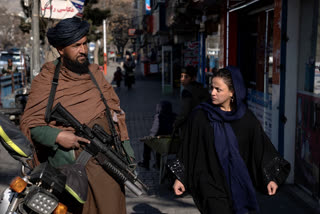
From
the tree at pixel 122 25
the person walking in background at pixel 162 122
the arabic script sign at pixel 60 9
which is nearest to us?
the person walking in background at pixel 162 122

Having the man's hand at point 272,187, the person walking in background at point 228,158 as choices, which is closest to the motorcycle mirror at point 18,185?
the person walking in background at point 228,158

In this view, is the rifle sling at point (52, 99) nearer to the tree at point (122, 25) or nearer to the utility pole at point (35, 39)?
the utility pole at point (35, 39)

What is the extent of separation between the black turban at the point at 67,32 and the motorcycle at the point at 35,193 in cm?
103

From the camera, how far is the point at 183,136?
3543 mm

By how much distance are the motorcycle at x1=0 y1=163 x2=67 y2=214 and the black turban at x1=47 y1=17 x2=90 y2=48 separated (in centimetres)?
103

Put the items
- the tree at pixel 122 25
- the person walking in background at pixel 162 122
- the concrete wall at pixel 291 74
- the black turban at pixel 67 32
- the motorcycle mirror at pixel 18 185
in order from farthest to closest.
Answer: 1. the tree at pixel 122 25
2. the person walking in background at pixel 162 122
3. the concrete wall at pixel 291 74
4. the black turban at pixel 67 32
5. the motorcycle mirror at pixel 18 185

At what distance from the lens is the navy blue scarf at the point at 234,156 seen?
3.33 meters

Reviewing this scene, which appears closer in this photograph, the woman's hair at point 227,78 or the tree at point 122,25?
the woman's hair at point 227,78

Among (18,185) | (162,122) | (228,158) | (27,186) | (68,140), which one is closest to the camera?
(18,185)

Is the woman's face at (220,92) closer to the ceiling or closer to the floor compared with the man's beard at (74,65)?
closer to the floor

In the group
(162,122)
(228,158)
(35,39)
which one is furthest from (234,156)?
(35,39)

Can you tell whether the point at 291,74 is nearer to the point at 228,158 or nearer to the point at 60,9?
the point at 228,158

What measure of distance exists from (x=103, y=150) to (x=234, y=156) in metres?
0.96

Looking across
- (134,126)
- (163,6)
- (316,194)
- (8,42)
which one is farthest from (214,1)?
(8,42)
